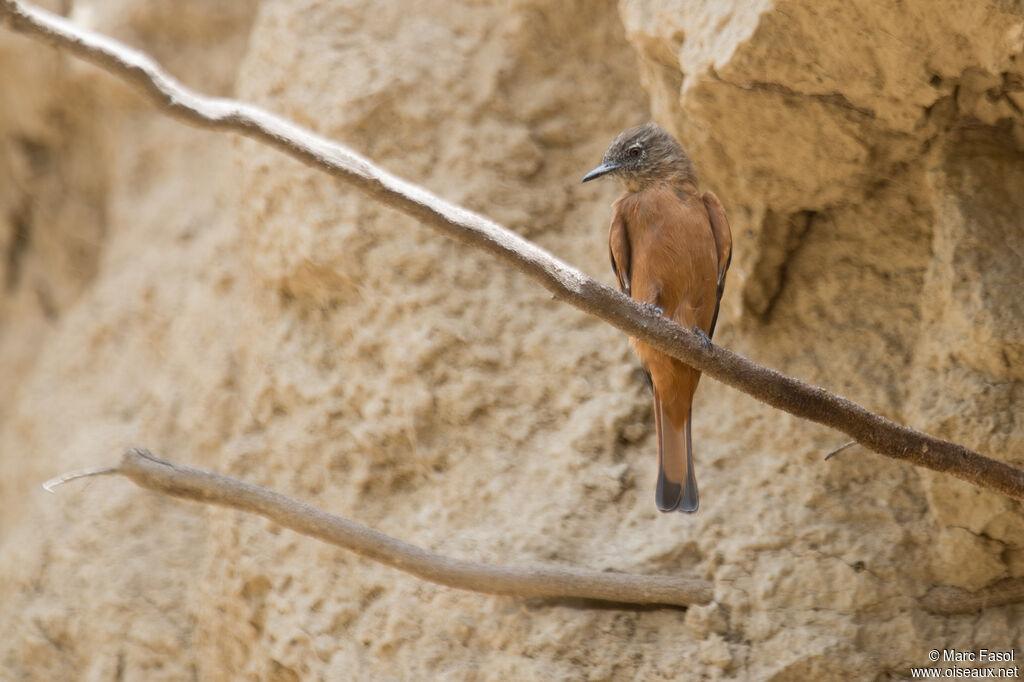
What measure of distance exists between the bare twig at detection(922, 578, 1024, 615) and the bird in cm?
101

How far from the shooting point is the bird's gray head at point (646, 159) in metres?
4.67

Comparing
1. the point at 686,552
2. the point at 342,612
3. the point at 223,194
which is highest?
the point at 223,194

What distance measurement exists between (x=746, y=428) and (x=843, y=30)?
68.7 inches

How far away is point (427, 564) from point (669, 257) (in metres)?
1.57

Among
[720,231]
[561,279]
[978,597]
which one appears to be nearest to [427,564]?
[561,279]

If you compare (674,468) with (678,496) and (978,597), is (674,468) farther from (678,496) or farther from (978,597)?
(978,597)

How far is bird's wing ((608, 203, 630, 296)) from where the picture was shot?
4660 mm

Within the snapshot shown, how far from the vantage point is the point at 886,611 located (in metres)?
4.25

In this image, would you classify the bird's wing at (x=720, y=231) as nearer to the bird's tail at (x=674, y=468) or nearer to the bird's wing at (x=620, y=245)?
the bird's wing at (x=620, y=245)

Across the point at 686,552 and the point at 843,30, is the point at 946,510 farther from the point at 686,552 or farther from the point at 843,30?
the point at 843,30

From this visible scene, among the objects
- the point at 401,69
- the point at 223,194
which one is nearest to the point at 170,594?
the point at 223,194

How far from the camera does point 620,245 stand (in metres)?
4.66

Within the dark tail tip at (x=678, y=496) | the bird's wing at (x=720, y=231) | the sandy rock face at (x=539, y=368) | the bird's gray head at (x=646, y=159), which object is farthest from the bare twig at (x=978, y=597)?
the bird's gray head at (x=646, y=159)

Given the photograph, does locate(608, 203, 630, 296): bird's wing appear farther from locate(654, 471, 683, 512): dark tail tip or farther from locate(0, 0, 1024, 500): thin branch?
locate(0, 0, 1024, 500): thin branch
